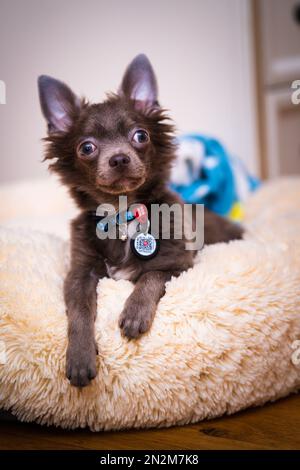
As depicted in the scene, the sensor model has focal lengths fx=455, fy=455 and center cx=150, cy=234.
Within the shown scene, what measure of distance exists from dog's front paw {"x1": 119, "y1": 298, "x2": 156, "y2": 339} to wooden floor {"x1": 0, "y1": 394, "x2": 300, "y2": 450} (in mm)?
312

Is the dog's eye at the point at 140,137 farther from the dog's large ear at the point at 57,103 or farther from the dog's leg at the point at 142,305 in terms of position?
the dog's leg at the point at 142,305

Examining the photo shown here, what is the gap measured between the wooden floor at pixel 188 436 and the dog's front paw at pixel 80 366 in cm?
20

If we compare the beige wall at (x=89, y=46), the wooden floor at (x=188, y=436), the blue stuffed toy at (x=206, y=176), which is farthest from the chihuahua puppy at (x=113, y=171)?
the blue stuffed toy at (x=206, y=176)

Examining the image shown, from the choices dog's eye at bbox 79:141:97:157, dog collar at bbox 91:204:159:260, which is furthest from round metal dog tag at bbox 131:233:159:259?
dog's eye at bbox 79:141:97:157

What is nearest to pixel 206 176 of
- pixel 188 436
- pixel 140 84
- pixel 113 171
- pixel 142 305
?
pixel 140 84

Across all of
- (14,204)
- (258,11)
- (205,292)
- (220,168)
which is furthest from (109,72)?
(258,11)

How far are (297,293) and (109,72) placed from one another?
1.07 meters

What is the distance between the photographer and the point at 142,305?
1.44 meters

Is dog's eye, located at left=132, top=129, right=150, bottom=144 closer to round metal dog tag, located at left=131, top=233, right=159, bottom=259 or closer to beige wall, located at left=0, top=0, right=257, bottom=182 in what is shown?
beige wall, located at left=0, top=0, right=257, bottom=182

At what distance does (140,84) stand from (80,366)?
0.99 m

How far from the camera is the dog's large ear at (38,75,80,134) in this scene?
1543 mm

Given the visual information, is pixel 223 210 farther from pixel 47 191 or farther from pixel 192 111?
pixel 47 191

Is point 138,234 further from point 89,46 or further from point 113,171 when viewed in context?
point 89,46

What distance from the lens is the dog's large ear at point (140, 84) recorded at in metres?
1.59
